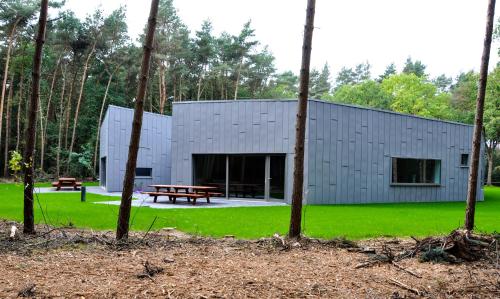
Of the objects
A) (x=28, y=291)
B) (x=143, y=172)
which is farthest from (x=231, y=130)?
(x=28, y=291)

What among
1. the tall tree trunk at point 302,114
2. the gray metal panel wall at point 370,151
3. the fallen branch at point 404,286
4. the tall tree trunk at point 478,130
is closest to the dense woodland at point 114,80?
the gray metal panel wall at point 370,151

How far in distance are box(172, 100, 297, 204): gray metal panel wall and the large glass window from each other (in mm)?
5273

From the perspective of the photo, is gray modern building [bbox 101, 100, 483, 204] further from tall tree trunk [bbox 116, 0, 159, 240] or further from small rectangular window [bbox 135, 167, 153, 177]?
tall tree trunk [bbox 116, 0, 159, 240]

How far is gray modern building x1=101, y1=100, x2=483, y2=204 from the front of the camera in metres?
16.6

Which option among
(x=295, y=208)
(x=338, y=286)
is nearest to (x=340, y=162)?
(x=295, y=208)

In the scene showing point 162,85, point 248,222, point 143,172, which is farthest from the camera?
point 162,85

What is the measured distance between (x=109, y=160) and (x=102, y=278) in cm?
1857

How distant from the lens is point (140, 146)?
22.2m

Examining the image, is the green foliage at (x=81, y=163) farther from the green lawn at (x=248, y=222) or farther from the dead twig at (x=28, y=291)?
the dead twig at (x=28, y=291)

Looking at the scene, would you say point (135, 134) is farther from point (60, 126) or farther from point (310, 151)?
point (60, 126)

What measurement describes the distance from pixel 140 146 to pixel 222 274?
18.6 meters

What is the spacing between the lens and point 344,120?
56.2 feet

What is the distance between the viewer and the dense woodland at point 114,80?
31.1m

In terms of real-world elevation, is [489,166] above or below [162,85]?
below
